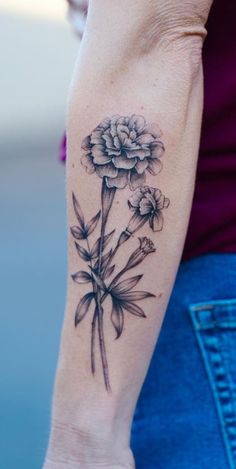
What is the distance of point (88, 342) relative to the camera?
65.9 inches

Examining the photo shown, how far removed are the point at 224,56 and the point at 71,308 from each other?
17.8 inches

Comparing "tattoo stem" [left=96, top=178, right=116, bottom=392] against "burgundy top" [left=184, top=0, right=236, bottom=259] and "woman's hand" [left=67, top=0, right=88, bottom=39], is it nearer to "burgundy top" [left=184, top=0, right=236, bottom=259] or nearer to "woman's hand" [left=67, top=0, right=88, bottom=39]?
"burgundy top" [left=184, top=0, right=236, bottom=259]

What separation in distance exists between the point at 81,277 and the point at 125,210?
115 millimetres

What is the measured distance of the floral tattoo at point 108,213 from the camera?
1671mm

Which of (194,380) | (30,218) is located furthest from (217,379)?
(30,218)

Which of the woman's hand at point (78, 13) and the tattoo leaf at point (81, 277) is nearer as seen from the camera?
the tattoo leaf at point (81, 277)

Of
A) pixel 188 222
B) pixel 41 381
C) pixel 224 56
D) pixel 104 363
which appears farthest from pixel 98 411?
pixel 41 381

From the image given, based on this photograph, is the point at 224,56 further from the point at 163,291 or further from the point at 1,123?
the point at 1,123

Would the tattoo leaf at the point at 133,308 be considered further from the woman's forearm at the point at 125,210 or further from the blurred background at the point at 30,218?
the blurred background at the point at 30,218

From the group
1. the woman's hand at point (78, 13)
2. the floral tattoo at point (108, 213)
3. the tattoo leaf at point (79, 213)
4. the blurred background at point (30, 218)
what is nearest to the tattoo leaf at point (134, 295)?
the floral tattoo at point (108, 213)

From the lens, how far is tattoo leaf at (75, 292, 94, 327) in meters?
1.68

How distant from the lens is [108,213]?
66.0 inches

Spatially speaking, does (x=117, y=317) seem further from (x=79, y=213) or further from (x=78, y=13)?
(x=78, y=13)

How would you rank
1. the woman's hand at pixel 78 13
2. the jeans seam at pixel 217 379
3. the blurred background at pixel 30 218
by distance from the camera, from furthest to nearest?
the blurred background at pixel 30 218 → the woman's hand at pixel 78 13 → the jeans seam at pixel 217 379
